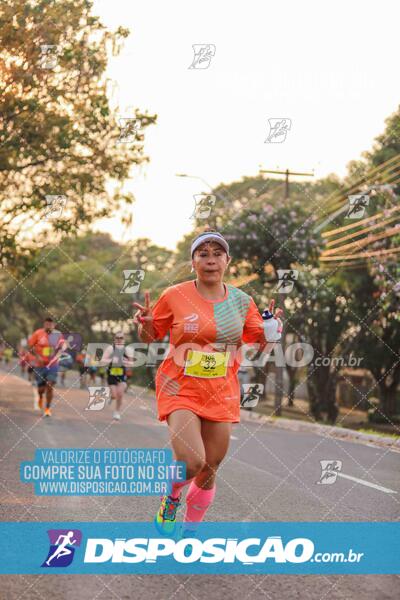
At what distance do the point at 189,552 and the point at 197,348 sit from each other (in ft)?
4.11

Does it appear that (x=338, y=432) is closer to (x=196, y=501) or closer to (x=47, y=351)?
(x=47, y=351)

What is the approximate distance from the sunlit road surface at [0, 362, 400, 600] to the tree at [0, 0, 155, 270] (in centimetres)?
443

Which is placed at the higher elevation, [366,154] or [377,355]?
[366,154]

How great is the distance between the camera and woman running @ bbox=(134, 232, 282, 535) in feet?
19.0

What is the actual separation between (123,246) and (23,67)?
48.2 m

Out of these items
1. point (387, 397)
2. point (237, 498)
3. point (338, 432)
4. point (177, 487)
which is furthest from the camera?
point (387, 397)

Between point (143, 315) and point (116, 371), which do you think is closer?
point (143, 315)

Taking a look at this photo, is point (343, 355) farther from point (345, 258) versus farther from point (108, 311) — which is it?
point (108, 311)

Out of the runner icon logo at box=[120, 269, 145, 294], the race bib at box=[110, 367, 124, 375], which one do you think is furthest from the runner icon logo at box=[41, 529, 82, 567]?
the race bib at box=[110, 367, 124, 375]

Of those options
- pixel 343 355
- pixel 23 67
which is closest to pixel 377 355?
pixel 343 355

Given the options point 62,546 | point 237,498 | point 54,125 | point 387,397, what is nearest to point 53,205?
point 54,125

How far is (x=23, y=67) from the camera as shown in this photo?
18.4 meters

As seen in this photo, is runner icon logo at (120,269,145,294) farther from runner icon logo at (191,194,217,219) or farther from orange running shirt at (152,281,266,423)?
orange running shirt at (152,281,266,423)

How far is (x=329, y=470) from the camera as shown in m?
11.1
